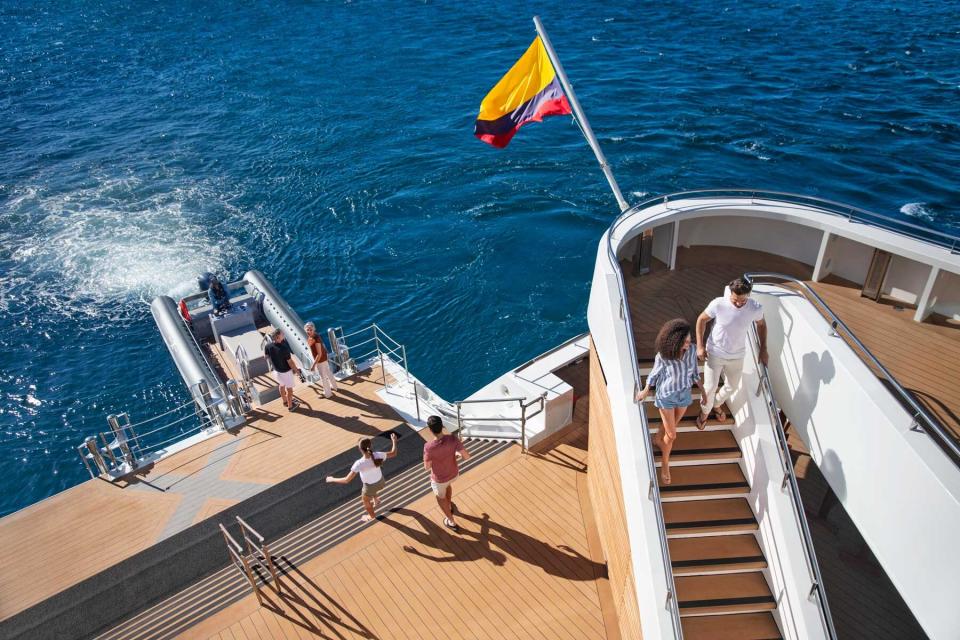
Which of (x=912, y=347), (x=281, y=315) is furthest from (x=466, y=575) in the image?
(x=281, y=315)

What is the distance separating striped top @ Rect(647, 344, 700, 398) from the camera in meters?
6.91

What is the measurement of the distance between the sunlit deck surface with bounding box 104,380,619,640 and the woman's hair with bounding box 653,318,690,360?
3.92 metres

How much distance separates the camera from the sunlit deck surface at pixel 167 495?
9438 millimetres

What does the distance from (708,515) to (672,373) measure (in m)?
1.91

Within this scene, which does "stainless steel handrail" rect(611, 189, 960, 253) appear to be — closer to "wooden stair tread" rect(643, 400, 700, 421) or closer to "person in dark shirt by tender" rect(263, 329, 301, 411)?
"wooden stair tread" rect(643, 400, 700, 421)

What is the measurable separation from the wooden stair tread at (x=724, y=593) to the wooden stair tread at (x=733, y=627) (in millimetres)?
144

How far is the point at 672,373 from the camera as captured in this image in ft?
22.7

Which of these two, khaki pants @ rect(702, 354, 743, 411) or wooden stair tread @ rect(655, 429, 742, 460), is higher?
Result: khaki pants @ rect(702, 354, 743, 411)

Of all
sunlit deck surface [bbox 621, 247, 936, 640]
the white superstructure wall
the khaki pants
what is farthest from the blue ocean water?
the white superstructure wall

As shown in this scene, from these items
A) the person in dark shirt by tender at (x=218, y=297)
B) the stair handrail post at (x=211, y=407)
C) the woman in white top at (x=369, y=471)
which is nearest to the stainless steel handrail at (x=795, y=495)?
the woman in white top at (x=369, y=471)

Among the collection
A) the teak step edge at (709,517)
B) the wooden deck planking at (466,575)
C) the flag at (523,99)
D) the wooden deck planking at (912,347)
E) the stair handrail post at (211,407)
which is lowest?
the wooden deck planking at (466,575)

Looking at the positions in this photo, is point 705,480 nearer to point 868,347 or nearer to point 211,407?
point 868,347

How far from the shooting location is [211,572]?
909 centimetres

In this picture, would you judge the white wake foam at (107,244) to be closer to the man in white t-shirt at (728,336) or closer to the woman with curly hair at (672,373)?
the woman with curly hair at (672,373)
